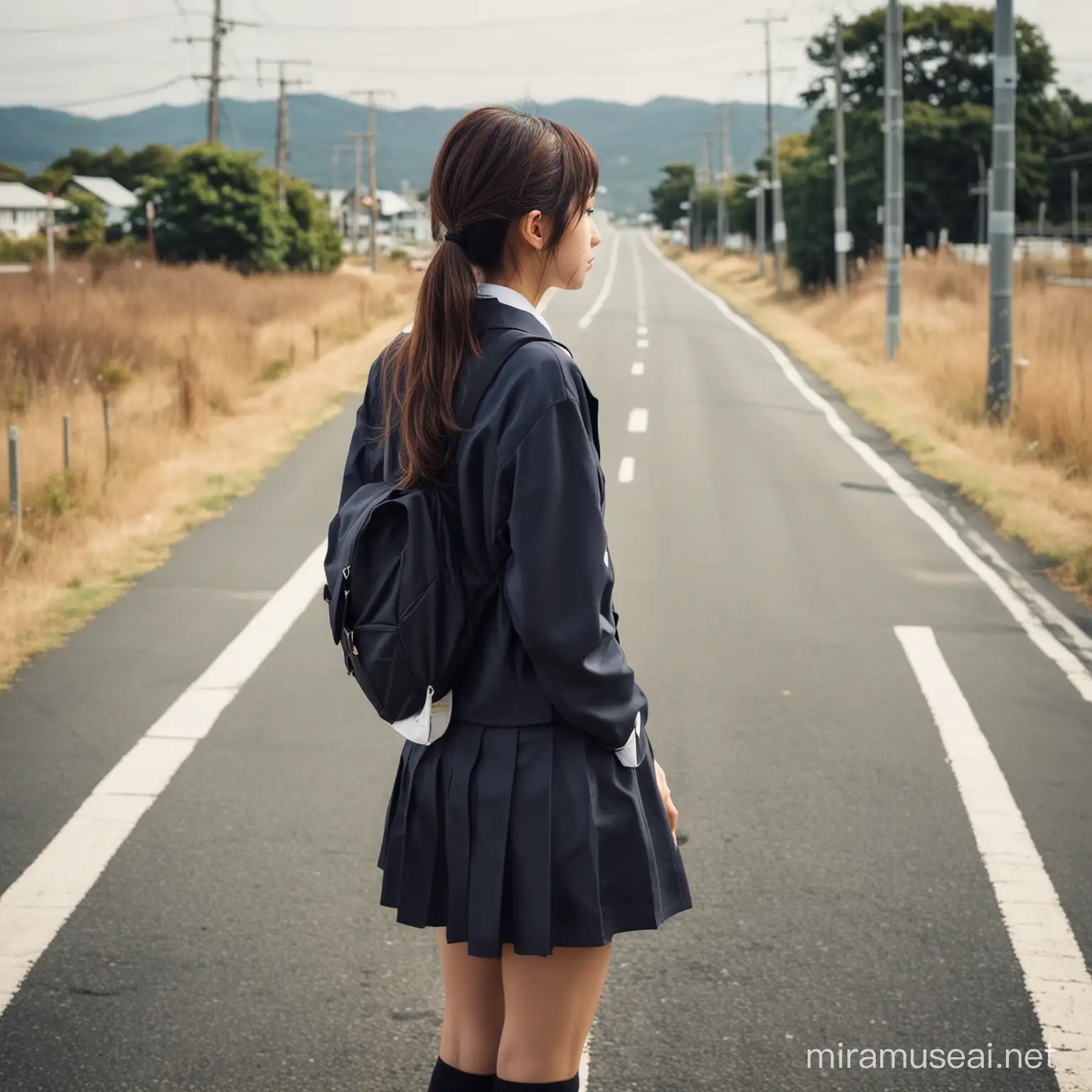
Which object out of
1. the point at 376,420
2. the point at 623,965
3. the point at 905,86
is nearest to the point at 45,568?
the point at 623,965

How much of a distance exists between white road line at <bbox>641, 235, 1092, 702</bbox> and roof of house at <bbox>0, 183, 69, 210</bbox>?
92.7 m

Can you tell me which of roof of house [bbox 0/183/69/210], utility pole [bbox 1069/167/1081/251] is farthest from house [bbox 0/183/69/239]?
utility pole [bbox 1069/167/1081/251]

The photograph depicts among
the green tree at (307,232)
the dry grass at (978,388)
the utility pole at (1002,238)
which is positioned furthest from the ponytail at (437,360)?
the green tree at (307,232)

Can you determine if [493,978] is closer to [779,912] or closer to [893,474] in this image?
[779,912]

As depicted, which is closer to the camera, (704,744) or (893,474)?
(704,744)

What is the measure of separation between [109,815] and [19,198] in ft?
360

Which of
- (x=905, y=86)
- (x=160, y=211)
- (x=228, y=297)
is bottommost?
(x=228, y=297)

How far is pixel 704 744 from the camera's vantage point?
18.4ft

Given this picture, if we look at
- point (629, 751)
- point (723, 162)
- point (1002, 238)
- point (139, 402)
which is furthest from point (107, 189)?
point (629, 751)

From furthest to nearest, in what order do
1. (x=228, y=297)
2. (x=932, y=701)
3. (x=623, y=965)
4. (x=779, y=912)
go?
(x=228, y=297) < (x=932, y=701) < (x=779, y=912) < (x=623, y=965)

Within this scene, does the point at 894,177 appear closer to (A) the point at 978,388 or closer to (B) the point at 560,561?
(A) the point at 978,388

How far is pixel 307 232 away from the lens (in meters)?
48.5

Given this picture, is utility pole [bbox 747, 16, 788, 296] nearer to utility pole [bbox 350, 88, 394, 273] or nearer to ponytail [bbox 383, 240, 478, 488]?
utility pole [bbox 350, 88, 394, 273]

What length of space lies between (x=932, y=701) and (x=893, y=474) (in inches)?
292
